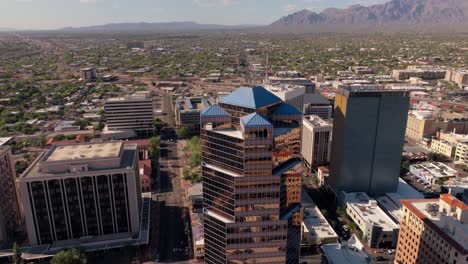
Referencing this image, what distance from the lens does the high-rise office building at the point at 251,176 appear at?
6694 cm

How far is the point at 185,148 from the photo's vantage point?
17275 centimetres

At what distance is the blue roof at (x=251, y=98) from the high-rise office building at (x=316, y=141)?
7408cm

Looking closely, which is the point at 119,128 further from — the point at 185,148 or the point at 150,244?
the point at 150,244

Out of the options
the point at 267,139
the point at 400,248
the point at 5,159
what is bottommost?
the point at 400,248

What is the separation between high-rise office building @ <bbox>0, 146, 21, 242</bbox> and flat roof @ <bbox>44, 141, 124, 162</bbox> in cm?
1345

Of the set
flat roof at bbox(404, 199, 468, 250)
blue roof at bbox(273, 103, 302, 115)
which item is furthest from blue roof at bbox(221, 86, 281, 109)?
flat roof at bbox(404, 199, 468, 250)

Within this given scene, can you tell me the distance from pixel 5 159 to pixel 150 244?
4873 cm

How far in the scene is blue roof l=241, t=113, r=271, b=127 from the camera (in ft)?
213

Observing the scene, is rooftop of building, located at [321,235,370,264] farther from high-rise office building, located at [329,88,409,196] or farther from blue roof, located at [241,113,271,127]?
blue roof, located at [241,113,271,127]

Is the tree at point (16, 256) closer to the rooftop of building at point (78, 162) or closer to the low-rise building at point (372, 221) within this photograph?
the rooftop of building at point (78, 162)

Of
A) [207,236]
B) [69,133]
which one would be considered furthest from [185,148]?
[207,236]

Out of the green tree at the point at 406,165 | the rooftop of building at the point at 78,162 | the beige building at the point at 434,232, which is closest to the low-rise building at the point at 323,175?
the green tree at the point at 406,165

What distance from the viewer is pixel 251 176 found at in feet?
221

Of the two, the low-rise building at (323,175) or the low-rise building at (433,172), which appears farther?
the low-rise building at (433,172)
